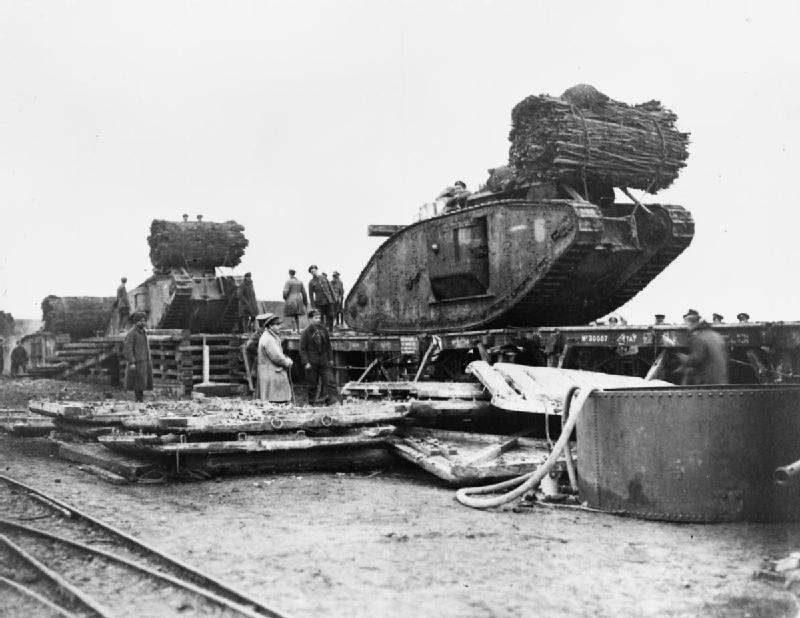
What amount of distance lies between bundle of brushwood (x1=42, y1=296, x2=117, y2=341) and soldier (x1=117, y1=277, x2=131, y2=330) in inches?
60.5

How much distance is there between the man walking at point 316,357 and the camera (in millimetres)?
12828

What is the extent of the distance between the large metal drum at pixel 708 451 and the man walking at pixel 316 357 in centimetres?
633

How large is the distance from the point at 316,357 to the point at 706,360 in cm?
559

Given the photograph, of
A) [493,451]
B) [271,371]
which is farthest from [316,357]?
[493,451]

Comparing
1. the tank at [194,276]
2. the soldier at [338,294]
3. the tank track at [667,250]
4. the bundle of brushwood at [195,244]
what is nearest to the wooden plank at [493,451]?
the tank track at [667,250]

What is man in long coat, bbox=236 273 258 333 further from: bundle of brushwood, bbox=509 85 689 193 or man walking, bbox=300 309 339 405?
bundle of brushwood, bbox=509 85 689 193

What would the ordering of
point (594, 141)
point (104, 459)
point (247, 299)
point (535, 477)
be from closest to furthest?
point (535, 477), point (104, 459), point (594, 141), point (247, 299)

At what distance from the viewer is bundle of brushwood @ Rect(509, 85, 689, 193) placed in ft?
40.8

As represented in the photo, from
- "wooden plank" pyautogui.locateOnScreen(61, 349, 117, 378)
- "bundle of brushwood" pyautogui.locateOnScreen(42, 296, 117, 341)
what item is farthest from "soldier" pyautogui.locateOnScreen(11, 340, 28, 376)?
"wooden plank" pyautogui.locateOnScreen(61, 349, 117, 378)

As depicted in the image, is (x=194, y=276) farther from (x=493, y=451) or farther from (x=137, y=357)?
(x=493, y=451)

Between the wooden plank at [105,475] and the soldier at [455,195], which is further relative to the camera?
the soldier at [455,195]

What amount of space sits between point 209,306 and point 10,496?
14379 mm

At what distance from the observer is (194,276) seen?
74.9ft

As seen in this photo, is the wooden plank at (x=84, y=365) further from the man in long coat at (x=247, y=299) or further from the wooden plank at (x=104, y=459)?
the wooden plank at (x=104, y=459)
